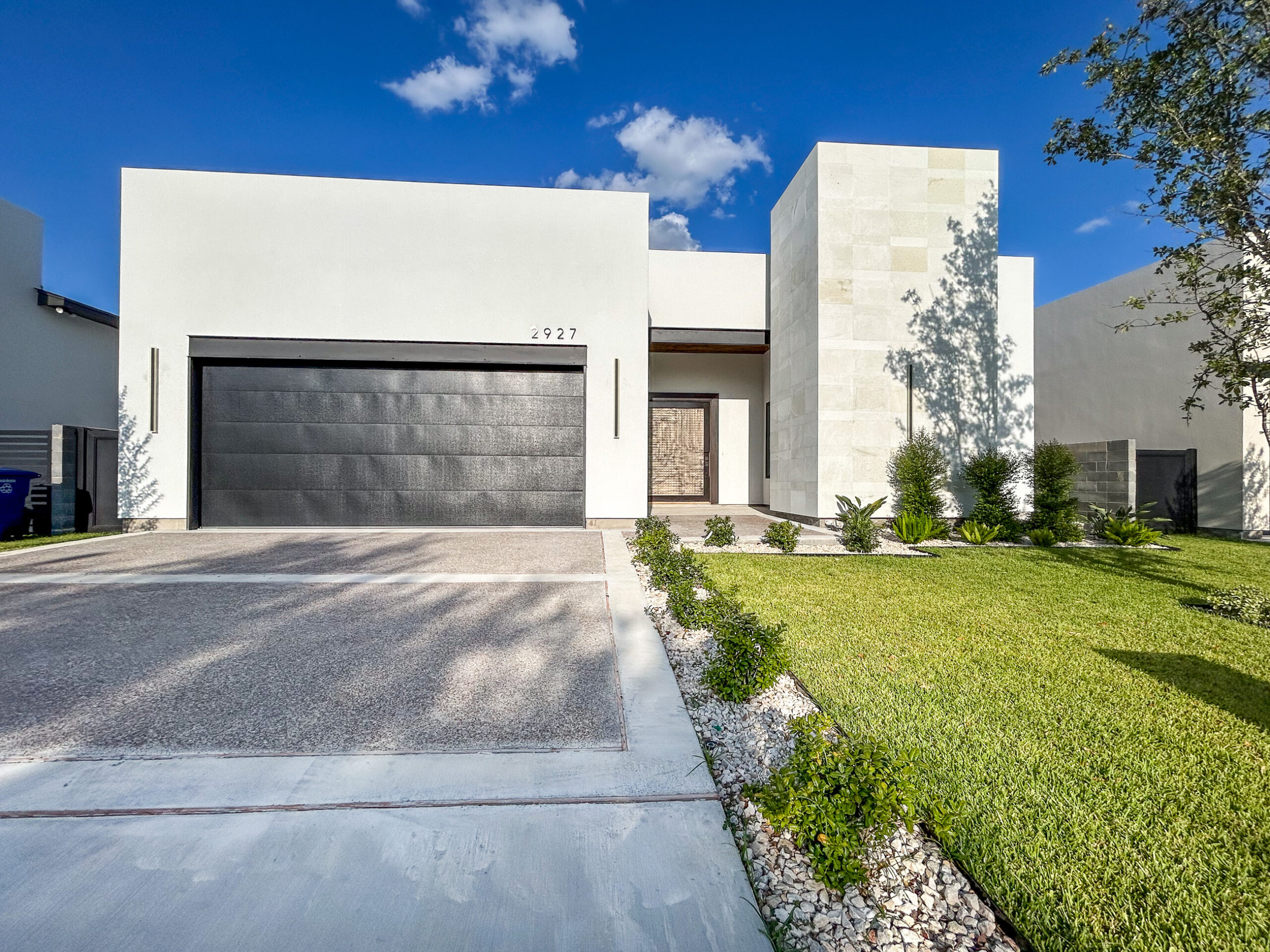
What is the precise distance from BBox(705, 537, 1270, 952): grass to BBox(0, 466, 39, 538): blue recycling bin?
31.3 ft

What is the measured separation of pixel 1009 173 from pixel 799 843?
11.4m

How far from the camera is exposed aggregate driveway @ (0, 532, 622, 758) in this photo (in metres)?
2.29

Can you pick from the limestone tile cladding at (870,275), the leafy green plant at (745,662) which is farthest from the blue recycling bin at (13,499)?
the limestone tile cladding at (870,275)

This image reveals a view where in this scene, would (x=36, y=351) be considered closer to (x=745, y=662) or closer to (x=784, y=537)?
(x=784, y=537)

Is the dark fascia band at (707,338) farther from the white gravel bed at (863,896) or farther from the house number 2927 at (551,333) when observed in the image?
the white gravel bed at (863,896)

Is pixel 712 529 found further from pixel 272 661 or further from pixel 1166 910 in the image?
pixel 1166 910

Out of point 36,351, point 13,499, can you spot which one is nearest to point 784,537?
point 13,499

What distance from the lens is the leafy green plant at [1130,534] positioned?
7.90 metres

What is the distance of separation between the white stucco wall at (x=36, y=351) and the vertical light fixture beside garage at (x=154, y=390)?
3898 millimetres

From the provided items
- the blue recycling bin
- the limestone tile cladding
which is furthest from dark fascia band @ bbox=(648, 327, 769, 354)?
the blue recycling bin

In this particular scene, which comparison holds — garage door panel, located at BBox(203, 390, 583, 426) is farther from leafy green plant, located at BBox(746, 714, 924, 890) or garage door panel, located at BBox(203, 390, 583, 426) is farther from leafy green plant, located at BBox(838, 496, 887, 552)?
leafy green plant, located at BBox(746, 714, 924, 890)

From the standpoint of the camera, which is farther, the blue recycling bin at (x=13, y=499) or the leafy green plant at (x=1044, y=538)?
the leafy green plant at (x=1044, y=538)

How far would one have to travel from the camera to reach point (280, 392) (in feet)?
28.7

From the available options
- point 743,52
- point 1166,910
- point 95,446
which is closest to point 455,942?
point 1166,910
